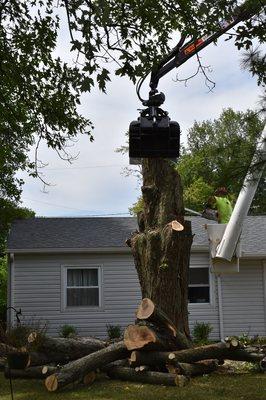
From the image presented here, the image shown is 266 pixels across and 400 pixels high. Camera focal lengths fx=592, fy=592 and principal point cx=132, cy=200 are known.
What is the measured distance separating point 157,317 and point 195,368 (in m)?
1.03

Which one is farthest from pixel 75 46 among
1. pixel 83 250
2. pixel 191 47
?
pixel 83 250

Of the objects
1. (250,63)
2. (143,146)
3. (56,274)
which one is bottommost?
(56,274)

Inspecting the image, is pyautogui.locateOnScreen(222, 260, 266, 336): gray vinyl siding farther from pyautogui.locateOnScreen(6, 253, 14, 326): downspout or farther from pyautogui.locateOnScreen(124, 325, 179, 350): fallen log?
pyautogui.locateOnScreen(124, 325, 179, 350): fallen log

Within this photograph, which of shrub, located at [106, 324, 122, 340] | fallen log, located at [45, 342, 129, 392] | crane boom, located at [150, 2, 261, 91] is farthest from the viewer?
shrub, located at [106, 324, 122, 340]

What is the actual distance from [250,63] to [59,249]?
11322 millimetres

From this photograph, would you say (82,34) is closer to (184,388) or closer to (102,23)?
(102,23)

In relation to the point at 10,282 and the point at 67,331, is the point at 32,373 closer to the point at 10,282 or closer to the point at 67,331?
the point at 67,331

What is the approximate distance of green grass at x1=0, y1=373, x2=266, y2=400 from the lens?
27.4 feet

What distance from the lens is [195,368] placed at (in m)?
9.52

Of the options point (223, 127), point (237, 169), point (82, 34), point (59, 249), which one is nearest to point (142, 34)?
point (82, 34)

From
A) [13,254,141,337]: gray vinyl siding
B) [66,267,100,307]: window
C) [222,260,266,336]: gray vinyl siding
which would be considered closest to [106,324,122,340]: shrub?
[13,254,141,337]: gray vinyl siding

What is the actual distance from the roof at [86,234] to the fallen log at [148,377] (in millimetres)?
7310

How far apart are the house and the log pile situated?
6700 mm

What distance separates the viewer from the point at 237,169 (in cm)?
584
